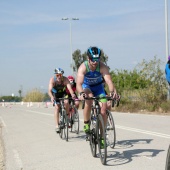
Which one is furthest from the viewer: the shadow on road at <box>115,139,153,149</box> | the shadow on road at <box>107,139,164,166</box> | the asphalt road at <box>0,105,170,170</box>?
the shadow on road at <box>115,139,153,149</box>

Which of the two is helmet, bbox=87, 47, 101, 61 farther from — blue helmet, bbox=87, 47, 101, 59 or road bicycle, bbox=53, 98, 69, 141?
road bicycle, bbox=53, 98, 69, 141

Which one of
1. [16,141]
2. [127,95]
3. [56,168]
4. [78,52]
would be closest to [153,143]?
[56,168]

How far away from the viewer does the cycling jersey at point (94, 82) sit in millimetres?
7513

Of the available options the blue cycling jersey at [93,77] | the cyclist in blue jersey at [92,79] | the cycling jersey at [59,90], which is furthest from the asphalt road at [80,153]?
the blue cycling jersey at [93,77]

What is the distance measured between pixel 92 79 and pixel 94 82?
0.31 ft

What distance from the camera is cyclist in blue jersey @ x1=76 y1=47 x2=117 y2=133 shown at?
23.2 ft

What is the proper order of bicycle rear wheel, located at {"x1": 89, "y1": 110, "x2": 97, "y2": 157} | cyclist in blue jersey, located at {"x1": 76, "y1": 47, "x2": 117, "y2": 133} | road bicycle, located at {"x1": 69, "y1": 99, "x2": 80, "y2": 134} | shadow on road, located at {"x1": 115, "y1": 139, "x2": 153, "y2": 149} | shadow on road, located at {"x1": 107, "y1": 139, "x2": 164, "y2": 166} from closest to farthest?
shadow on road, located at {"x1": 107, "y1": 139, "x2": 164, "y2": 166}
cyclist in blue jersey, located at {"x1": 76, "y1": 47, "x2": 117, "y2": 133}
bicycle rear wheel, located at {"x1": 89, "y1": 110, "x2": 97, "y2": 157}
shadow on road, located at {"x1": 115, "y1": 139, "x2": 153, "y2": 149}
road bicycle, located at {"x1": 69, "y1": 99, "x2": 80, "y2": 134}

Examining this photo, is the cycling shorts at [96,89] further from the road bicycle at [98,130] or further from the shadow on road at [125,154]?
the shadow on road at [125,154]

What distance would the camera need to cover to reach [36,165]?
703 centimetres

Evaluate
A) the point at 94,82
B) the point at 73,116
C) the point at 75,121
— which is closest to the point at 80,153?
the point at 94,82

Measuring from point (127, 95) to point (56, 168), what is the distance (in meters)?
18.7

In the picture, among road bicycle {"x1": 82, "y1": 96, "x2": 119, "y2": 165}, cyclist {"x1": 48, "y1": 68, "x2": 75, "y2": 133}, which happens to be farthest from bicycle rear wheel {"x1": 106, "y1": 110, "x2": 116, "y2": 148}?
cyclist {"x1": 48, "y1": 68, "x2": 75, "y2": 133}

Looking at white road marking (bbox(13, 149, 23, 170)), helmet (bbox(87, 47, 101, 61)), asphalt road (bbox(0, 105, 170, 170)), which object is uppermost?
helmet (bbox(87, 47, 101, 61))

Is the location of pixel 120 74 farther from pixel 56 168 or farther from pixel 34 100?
pixel 56 168
